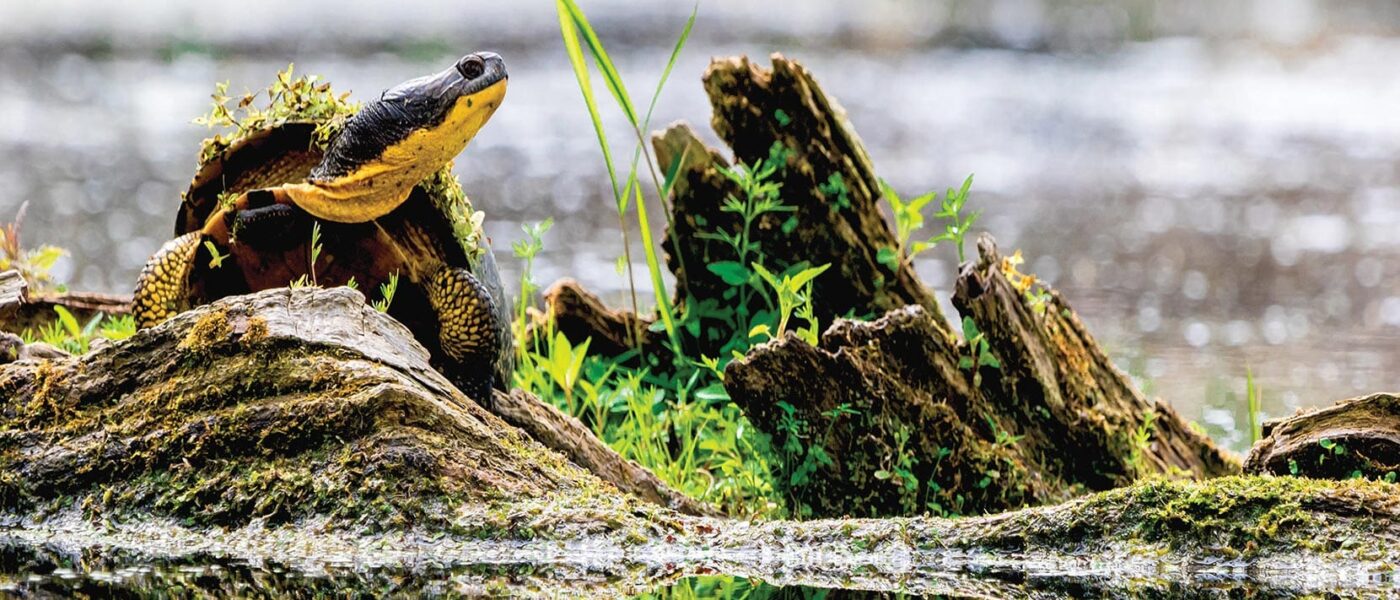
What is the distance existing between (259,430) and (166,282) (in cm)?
68

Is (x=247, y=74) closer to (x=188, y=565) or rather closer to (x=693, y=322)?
(x=693, y=322)

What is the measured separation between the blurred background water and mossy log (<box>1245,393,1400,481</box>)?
1613mm

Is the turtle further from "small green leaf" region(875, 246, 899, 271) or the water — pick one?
"small green leaf" region(875, 246, 899, 271)

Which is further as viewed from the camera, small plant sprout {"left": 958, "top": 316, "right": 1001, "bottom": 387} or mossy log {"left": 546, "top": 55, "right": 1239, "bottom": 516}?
small plant sprout {"left": 958, "top": 316, "right": 1001, "bottom": 387}

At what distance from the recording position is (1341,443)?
9.57 feet

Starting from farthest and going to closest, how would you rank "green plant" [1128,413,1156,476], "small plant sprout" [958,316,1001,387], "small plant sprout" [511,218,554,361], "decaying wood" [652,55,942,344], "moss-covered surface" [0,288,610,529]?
"decaying wood" [652,55,942,344]
"small plant sprout" [511,218,554,361]
"green plant" [1128,413,1156,476]
"small plant sprout" [958,316,1001,387]
"moss-covered surface" [0,288,610,529]

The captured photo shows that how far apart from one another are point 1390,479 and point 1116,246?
552 centimetres

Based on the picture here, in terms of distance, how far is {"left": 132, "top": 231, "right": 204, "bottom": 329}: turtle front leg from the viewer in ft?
10.2

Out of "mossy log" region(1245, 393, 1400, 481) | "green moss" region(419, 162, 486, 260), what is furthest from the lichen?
"mossy log" region(1245, 393, 1400, 481)

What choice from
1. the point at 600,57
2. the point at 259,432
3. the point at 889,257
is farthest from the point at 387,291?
the point at 889,257

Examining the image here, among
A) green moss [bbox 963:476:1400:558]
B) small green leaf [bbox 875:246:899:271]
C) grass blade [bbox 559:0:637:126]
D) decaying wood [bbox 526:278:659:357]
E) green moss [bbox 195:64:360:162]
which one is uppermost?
grass blade [bbox 559:0:637:126]

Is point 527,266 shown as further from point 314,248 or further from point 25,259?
point 25,259

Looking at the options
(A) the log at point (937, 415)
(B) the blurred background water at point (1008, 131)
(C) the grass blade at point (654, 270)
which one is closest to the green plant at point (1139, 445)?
(A) the log at point (937, 415)

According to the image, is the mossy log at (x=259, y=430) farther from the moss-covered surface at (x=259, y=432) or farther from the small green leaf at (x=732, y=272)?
the small green leaf at (x=732, y=272)
